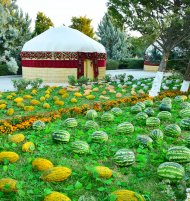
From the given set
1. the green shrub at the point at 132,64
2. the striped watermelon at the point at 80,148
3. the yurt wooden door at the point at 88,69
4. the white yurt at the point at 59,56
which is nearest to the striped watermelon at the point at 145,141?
the striped watermelon at the point at 80,148

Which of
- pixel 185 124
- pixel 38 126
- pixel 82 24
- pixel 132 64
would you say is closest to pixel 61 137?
pixel 38 126

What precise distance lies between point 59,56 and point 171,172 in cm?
1724

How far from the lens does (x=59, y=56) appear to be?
2112 cm

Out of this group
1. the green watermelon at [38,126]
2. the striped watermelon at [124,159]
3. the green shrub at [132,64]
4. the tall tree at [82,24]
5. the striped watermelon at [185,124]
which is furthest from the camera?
the tall tree at [82,24]

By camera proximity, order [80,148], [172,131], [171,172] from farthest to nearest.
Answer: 1. [172,131]
2. [80,148]
3. [171,172]

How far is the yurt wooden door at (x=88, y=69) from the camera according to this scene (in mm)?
22078

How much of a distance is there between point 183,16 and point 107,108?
673 centimetres

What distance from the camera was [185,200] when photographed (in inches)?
154

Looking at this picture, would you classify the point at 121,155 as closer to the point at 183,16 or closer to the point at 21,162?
the point at 21,162

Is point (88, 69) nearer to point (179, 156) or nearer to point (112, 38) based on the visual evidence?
point (179, 156)

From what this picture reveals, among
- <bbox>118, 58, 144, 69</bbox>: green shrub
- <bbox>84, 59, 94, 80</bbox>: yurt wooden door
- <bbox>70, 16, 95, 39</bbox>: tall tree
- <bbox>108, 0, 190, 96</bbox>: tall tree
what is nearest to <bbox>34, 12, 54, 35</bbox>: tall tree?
<bbox>70, 16, 95, 39</bbox>: tall tree

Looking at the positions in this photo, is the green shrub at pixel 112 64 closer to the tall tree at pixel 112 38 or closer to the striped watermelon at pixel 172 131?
the tall tree at pixel 112 38

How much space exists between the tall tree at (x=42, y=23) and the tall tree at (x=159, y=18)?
2402 centimetres

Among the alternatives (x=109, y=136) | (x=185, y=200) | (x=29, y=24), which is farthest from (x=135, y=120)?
(x=29, y=24)
